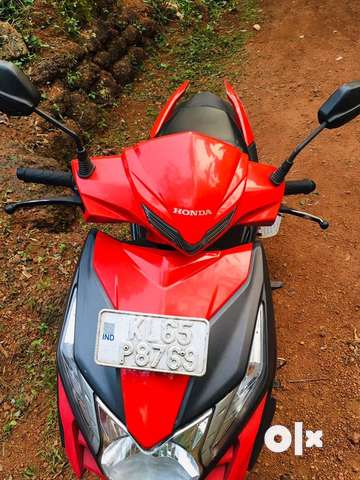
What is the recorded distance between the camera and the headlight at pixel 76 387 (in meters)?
1.52

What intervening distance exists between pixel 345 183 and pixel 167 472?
286 cm

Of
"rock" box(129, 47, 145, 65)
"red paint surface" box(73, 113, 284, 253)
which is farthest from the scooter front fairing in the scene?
"rock" box(129, 47, 145, 65)

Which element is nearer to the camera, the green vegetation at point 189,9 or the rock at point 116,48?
the rock at point 116,48

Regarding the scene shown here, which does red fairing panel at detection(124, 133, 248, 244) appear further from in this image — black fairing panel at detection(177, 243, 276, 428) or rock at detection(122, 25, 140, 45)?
rock at detection(122, 25, 140, 45)

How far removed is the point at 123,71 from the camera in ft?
15.8

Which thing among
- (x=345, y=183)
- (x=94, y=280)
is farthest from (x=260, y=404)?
(x=345, y=183)

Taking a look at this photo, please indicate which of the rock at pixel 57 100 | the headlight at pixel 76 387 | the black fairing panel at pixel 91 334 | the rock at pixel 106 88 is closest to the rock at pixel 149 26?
the rock at pixel 106 88

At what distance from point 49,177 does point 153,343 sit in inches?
36.2

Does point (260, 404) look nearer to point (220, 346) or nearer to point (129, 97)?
point (220, 346)

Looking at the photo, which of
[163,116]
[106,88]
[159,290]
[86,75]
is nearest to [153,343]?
[159,290]

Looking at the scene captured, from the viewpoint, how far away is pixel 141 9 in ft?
17.1

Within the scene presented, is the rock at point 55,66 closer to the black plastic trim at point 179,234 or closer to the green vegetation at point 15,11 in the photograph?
the green vegetation at point 15,11
